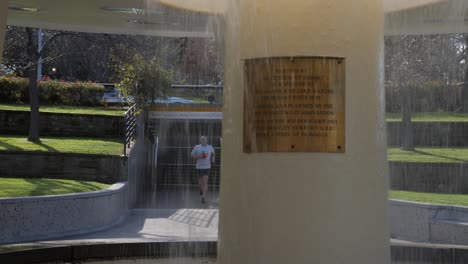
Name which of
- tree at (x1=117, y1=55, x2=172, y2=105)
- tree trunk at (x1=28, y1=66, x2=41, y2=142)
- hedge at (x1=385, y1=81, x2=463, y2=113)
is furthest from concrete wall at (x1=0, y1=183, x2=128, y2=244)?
tree trunk at (x1=28, y1=66, x2=41, y2=142)

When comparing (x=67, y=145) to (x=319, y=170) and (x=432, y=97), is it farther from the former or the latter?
(x=319, y=170)

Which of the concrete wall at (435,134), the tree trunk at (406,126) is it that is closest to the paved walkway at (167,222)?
the tree trunk at (406,126)

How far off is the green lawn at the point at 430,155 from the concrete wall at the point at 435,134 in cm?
101

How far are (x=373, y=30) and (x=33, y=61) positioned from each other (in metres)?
19.5

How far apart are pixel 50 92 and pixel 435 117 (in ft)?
56.1

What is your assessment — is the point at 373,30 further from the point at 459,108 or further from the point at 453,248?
the point at 459,108

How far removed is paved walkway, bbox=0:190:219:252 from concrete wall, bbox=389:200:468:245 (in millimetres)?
3006

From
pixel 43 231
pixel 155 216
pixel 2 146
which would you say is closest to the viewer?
pixel 43 231

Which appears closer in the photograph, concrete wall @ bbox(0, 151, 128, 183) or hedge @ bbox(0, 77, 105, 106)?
concrete wall @ bbox(0, 151, 128, 183)

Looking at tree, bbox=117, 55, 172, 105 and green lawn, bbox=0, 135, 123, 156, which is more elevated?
tree, bbox=117, 55, 172, 105

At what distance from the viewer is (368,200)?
13.5 ft

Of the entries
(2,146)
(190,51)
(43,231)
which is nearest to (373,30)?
(43,231)

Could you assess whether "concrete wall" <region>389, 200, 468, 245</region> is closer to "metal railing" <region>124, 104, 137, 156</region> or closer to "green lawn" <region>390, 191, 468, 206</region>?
"green lawn" <region>390, 191, 468, 206</region>

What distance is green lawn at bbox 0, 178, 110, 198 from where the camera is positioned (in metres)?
13.0
